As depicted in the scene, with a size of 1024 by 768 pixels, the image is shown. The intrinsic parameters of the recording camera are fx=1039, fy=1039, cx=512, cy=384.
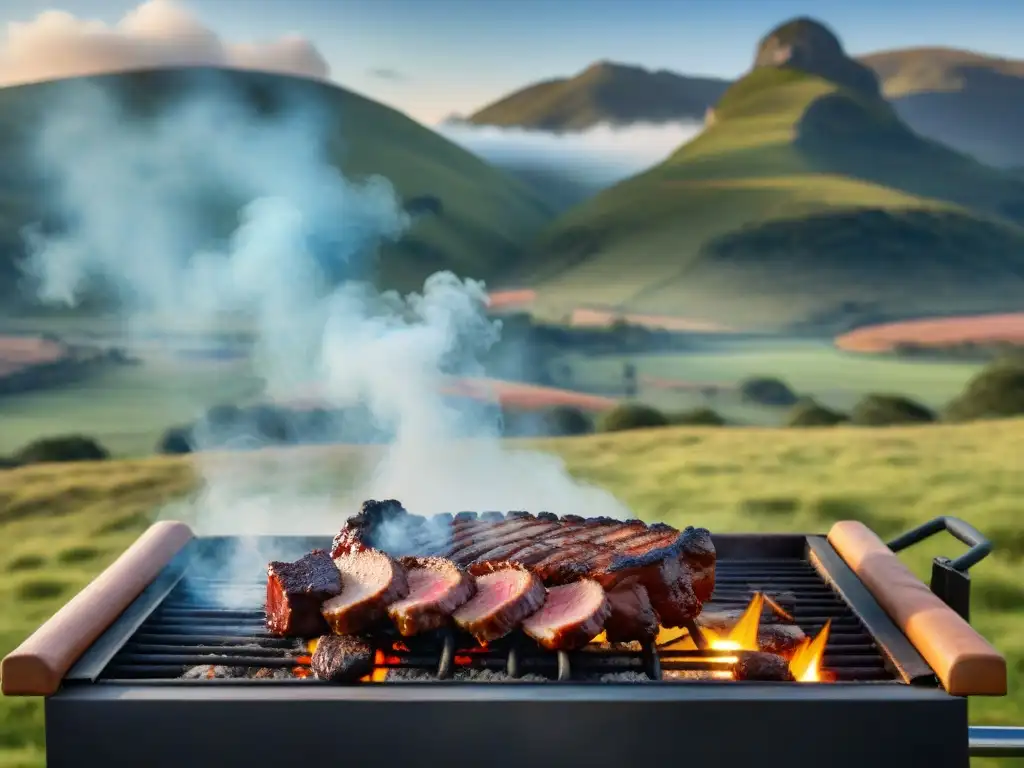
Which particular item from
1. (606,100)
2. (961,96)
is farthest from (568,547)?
(961,96)

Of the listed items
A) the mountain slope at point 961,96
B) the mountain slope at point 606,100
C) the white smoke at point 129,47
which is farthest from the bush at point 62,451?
the mountain slope at point 961,96

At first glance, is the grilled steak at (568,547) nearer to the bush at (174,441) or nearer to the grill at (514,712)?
the grill at (514,712)

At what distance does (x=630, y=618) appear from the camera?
2.70m

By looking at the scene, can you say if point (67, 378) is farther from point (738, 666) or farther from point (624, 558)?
point (738, 666)

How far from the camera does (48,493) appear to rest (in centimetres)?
625

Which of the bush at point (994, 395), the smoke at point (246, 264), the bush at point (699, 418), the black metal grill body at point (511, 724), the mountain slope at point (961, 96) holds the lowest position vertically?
the black metal grill body at point (511, 724)

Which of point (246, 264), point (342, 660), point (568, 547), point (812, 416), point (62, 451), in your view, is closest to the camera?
point (342, 660)

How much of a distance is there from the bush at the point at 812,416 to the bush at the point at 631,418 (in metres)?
0.82

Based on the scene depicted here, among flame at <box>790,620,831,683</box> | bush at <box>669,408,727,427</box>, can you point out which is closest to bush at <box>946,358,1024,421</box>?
bush at <box>669,408,727,427</box>

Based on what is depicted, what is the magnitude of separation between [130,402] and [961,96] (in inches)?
233

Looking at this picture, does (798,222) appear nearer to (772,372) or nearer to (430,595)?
(772,372)

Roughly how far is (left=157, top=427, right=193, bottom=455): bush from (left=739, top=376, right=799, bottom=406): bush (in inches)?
141

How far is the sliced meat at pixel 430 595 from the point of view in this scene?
2.61 meters

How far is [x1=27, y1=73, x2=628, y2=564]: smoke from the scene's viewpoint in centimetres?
641
